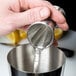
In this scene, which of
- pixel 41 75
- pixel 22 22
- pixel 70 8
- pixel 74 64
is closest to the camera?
pixel 41 75

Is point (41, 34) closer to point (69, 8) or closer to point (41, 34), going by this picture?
point (41, 34)

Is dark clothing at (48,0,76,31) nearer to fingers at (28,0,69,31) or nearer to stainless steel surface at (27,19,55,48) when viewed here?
fingers at (28,0,69,31)

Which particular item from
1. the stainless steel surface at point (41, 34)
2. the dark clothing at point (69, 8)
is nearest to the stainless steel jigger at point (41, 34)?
the stainless steel surface at point (41, 34)

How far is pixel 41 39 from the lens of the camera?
1.37ft

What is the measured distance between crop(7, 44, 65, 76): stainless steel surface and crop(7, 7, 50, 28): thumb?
0.05 metres

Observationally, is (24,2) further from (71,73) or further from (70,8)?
(70,8)

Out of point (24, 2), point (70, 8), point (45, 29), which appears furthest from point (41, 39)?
point (70, 8)

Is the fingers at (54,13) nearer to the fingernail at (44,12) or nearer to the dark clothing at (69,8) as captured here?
the fingernail at (44,12)

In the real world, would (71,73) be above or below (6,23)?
below

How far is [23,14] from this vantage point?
44 cm

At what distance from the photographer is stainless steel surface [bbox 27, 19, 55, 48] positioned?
38cm

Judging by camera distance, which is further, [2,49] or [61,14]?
[2,49]

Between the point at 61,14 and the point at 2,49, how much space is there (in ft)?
0.67

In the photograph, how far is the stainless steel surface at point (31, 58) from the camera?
432 mm
